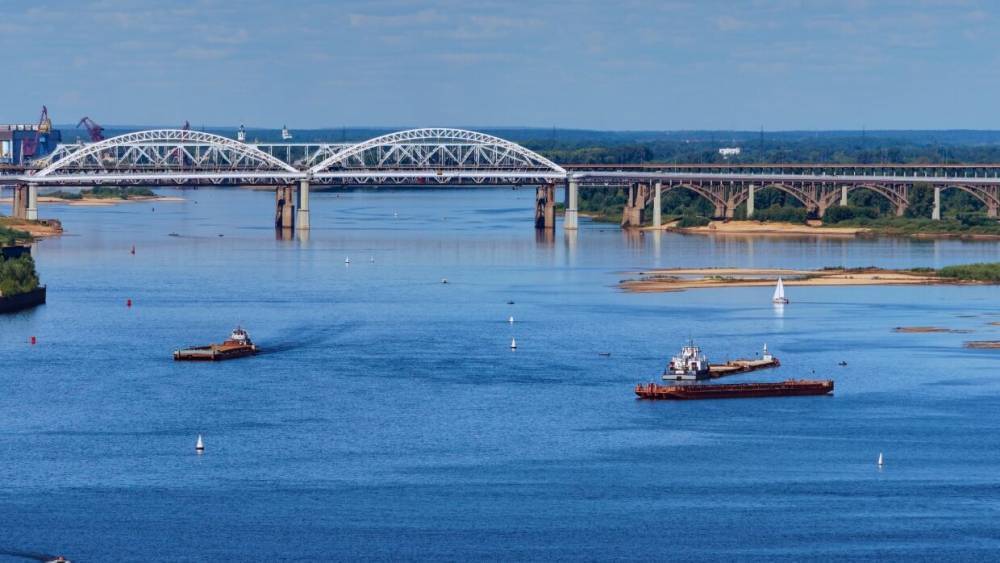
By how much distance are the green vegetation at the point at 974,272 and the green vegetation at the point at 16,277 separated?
58473 millimetres

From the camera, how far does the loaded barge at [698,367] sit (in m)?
85.0

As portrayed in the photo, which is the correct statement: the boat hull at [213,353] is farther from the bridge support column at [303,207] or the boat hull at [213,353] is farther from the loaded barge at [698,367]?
the bridge support column at [303,207]

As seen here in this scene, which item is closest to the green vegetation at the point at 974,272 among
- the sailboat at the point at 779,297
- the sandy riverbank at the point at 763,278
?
the sandy riverbank at the point at 763,278

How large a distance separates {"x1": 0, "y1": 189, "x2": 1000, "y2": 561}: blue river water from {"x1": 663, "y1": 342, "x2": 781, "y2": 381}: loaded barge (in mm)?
1591

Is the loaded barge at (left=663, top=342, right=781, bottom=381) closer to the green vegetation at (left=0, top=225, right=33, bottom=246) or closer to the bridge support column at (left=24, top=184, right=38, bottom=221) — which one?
the green vegetation at (left=0, top=225, right=33, bottom=246)

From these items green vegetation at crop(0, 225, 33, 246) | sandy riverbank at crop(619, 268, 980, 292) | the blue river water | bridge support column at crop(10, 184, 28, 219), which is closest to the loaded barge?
the blue river water

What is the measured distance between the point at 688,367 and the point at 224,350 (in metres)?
21.6

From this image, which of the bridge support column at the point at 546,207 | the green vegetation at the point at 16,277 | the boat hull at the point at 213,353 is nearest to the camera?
the boat hull at the point at 213,353

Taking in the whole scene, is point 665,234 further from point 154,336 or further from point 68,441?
point 68,441

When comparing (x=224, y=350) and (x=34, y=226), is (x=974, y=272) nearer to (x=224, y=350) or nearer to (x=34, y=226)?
(x=224, y=350)

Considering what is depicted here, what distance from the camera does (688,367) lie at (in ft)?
279

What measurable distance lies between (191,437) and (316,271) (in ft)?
225

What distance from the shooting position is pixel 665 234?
195m

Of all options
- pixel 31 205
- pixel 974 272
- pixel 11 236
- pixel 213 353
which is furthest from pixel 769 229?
pixel 213 353
